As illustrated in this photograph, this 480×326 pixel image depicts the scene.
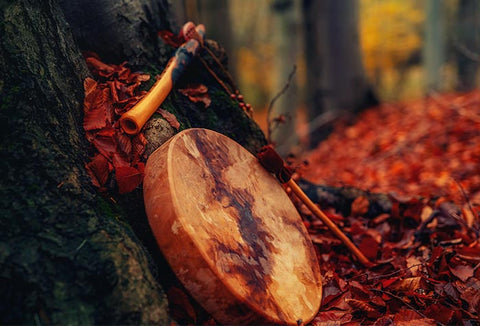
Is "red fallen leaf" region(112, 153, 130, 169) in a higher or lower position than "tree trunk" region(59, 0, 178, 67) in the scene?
lower

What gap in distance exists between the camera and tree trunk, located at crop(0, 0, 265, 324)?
4.51ft

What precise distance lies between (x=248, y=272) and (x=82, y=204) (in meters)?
0.69

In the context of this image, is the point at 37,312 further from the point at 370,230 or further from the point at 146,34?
the point at 370,230

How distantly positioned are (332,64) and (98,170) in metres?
6.26

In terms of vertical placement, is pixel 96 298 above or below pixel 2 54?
below

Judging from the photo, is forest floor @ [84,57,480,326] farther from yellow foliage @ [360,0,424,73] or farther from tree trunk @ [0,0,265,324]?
yellow foliage @ [360,0,424,73]

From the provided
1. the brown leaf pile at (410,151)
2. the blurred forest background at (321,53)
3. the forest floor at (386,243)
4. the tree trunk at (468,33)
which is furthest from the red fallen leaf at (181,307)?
the tree trunk at (468,33)

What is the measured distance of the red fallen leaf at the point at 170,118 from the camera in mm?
2076

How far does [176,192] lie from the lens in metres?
1.60

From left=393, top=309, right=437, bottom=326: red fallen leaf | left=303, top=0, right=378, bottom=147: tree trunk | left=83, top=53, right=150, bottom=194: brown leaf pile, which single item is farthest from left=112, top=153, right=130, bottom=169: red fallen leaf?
left=303, top=0, right=378, bottom=147: tree trunk

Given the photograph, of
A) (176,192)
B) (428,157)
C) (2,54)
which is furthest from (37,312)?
(428,157)

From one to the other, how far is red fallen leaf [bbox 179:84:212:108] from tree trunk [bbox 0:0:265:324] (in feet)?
2.15

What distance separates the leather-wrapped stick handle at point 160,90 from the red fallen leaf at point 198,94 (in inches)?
6.5

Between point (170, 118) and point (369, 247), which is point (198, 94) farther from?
point (369, 247)
